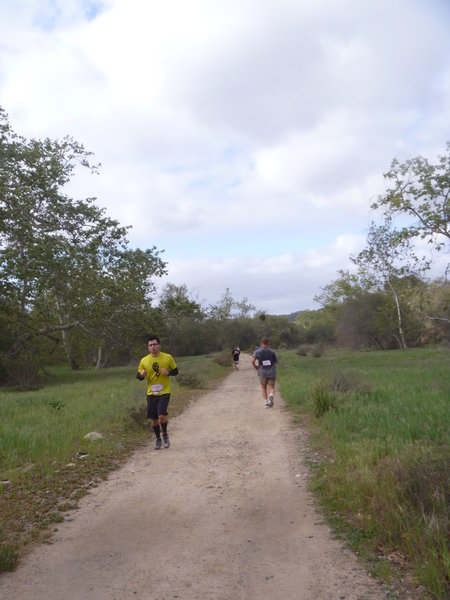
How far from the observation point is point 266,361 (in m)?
12.2

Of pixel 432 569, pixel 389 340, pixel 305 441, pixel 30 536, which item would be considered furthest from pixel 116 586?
pixel 389 340

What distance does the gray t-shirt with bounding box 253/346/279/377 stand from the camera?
12.2 meters

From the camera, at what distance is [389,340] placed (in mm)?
54531

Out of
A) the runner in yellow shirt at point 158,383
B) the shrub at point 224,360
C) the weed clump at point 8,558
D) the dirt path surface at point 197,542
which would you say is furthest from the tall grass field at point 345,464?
the shrub at point 224,360

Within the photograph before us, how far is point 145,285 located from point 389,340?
117 feet

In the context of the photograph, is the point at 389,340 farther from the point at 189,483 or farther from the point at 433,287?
the point at 189,483

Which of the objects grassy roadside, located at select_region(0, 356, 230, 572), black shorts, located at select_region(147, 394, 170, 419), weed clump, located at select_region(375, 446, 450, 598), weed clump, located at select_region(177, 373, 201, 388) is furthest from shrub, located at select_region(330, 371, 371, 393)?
weed clump, located at select_region(177, 373, 201, 388)

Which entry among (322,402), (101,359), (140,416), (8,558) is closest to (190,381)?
(140,416)

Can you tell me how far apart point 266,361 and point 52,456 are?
6.27 m

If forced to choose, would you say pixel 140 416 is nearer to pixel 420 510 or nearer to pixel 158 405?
pixel 158 405

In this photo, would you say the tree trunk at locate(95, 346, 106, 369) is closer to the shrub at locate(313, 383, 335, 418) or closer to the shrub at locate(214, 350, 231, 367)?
the shrub at locate(214, 350, 231, 367)

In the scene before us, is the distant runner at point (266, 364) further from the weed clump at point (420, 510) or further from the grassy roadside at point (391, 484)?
the weed clump at point (420, 510)

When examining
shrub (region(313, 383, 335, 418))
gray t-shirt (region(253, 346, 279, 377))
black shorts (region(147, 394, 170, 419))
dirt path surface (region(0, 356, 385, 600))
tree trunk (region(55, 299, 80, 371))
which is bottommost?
dirt path surface (region(0, 356, 385, 600))

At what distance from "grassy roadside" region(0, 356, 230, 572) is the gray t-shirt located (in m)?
2.58
